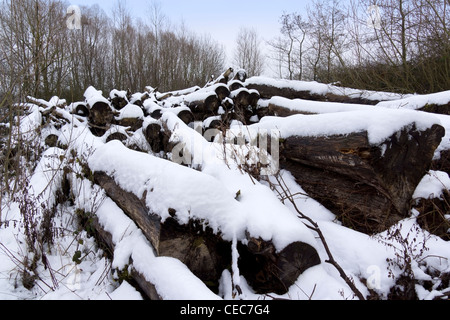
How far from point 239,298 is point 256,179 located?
5.01 ft

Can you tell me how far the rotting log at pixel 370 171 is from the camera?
2.42 m

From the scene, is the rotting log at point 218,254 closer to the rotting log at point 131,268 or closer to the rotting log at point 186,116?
the rotting log at point 131,268

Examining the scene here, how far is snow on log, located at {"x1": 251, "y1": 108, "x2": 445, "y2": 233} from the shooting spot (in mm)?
2385

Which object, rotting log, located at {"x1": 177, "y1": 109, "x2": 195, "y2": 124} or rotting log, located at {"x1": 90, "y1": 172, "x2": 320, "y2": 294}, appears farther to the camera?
rotting log, located at {"x1": 177, "y1": 109, "x2": 195, "y2": 124}

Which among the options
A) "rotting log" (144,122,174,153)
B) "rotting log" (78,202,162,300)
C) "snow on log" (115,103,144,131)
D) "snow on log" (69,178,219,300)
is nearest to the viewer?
"snow on log" (69,178,219,300)

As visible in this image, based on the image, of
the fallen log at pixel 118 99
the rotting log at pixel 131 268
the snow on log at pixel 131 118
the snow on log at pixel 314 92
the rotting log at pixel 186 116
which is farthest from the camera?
the fallen log at pixel 118 99

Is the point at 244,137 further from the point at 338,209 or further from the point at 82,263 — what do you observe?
the point at 82,263

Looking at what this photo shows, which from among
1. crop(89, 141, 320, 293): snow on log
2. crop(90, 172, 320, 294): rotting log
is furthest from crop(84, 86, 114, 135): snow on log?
crop(90, 172, 320, 294): rotting log

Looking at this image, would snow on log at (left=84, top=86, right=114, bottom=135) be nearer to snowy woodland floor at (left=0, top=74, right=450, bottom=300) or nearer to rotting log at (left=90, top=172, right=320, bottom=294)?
snowy woodland floor at (left=0, top=74, right=450, bottom=300)

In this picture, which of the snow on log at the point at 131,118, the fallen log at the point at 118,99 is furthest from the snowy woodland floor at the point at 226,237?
the fallen log at the point at 118,99

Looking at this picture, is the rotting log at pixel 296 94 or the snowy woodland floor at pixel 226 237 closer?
the snowy woodland floor at pixel 226 237

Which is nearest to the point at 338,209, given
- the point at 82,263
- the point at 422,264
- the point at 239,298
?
the point at 422,264
